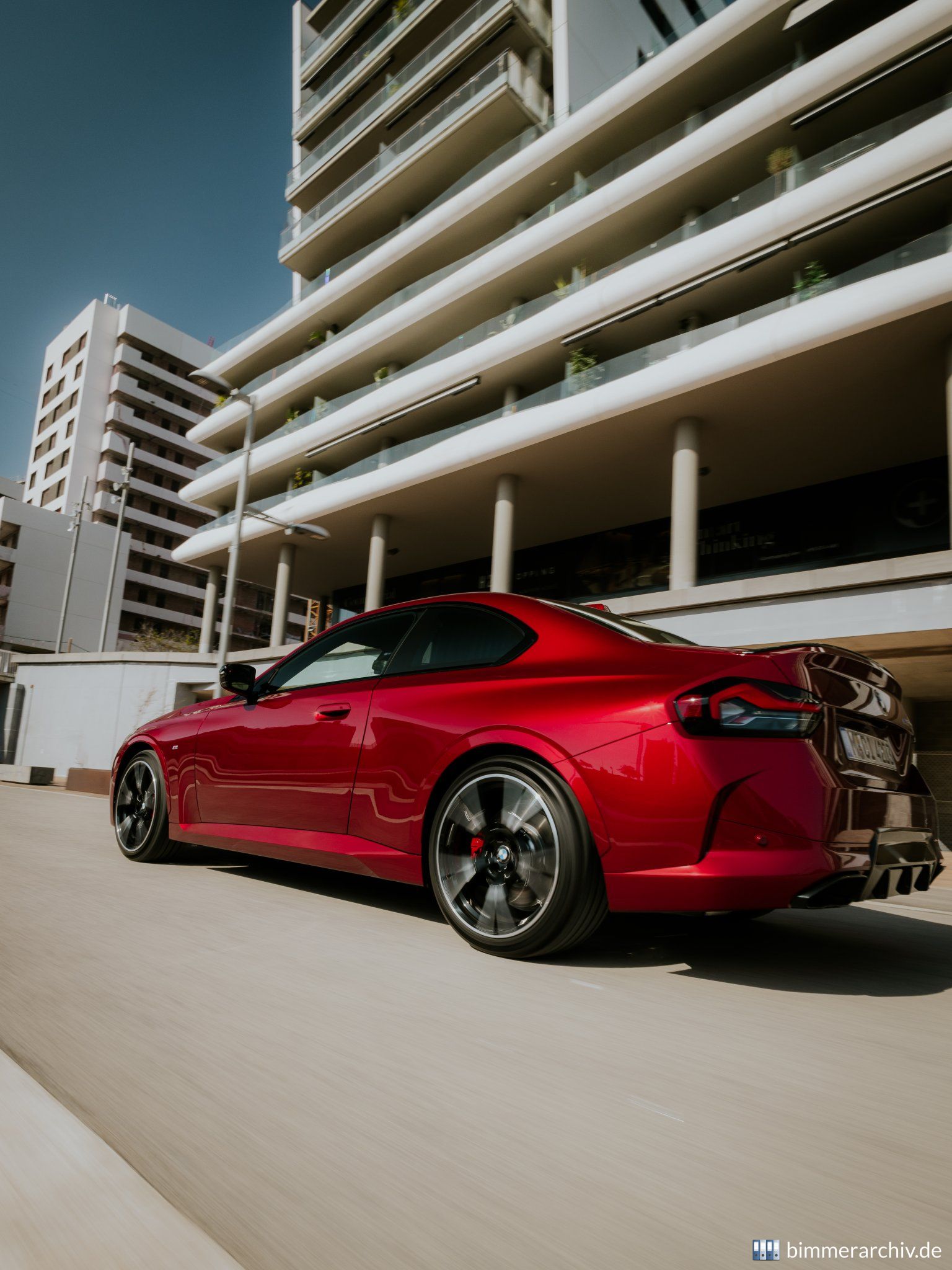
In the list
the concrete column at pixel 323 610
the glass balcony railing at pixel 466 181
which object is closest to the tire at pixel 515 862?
the glass balcony railing at pixel 466 181

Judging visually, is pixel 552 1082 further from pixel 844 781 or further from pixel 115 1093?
pixel 844 781

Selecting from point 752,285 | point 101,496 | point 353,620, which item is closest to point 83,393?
point 101,496

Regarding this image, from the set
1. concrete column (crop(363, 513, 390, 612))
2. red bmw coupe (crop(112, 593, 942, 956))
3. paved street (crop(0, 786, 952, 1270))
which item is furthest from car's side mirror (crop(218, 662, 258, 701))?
concrete column (crop(363, 513, 390, 612))

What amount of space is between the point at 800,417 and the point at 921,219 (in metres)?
4.24

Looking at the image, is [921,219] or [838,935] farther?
[921,219]

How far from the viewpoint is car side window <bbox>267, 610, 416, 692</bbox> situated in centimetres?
384

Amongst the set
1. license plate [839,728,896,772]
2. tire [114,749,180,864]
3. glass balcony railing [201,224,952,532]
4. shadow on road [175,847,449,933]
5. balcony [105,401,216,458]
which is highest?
balcony [105,401,216,458]

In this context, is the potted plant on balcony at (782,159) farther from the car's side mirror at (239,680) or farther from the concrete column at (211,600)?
the concrete column at (211,600)

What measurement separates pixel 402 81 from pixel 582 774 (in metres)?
34.1

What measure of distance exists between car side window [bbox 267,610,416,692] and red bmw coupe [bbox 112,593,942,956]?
21mm

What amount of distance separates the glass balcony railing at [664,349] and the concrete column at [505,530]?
1.80 m

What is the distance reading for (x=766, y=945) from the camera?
3.32 m

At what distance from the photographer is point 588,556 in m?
25.4

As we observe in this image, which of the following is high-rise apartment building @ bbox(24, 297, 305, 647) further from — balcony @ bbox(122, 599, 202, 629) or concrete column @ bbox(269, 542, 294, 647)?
concrete column @ bbox(269, 542, 294, 647)
